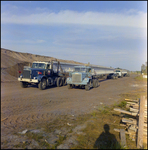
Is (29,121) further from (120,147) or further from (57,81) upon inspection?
(57,81)

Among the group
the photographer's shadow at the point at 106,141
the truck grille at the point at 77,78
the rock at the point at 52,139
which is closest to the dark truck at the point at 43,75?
the truck grille at the point at 77,78

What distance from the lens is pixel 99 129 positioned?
541 cm

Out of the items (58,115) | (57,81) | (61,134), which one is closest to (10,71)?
(57,81)

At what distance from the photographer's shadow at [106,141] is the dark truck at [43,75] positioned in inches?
387

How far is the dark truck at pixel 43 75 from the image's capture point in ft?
46.2

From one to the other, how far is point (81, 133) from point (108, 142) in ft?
2.88

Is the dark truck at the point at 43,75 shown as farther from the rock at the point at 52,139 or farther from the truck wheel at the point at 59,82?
the rock at the point at 52,139

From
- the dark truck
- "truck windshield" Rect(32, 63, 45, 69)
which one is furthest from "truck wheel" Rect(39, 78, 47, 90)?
"truck windshield" Rect(32, 63, 45, 69)

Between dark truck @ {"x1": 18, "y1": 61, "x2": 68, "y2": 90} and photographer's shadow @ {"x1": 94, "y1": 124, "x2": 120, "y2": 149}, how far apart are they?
9820 mm

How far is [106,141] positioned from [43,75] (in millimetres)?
11288

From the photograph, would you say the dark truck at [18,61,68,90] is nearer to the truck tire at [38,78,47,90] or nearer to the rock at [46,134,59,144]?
the truck tire at [38,78,47,90]

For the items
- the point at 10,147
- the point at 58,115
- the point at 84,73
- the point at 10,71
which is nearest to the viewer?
the point at 10,147

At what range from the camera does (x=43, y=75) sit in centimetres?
1504

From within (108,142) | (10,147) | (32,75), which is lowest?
(108,142)
